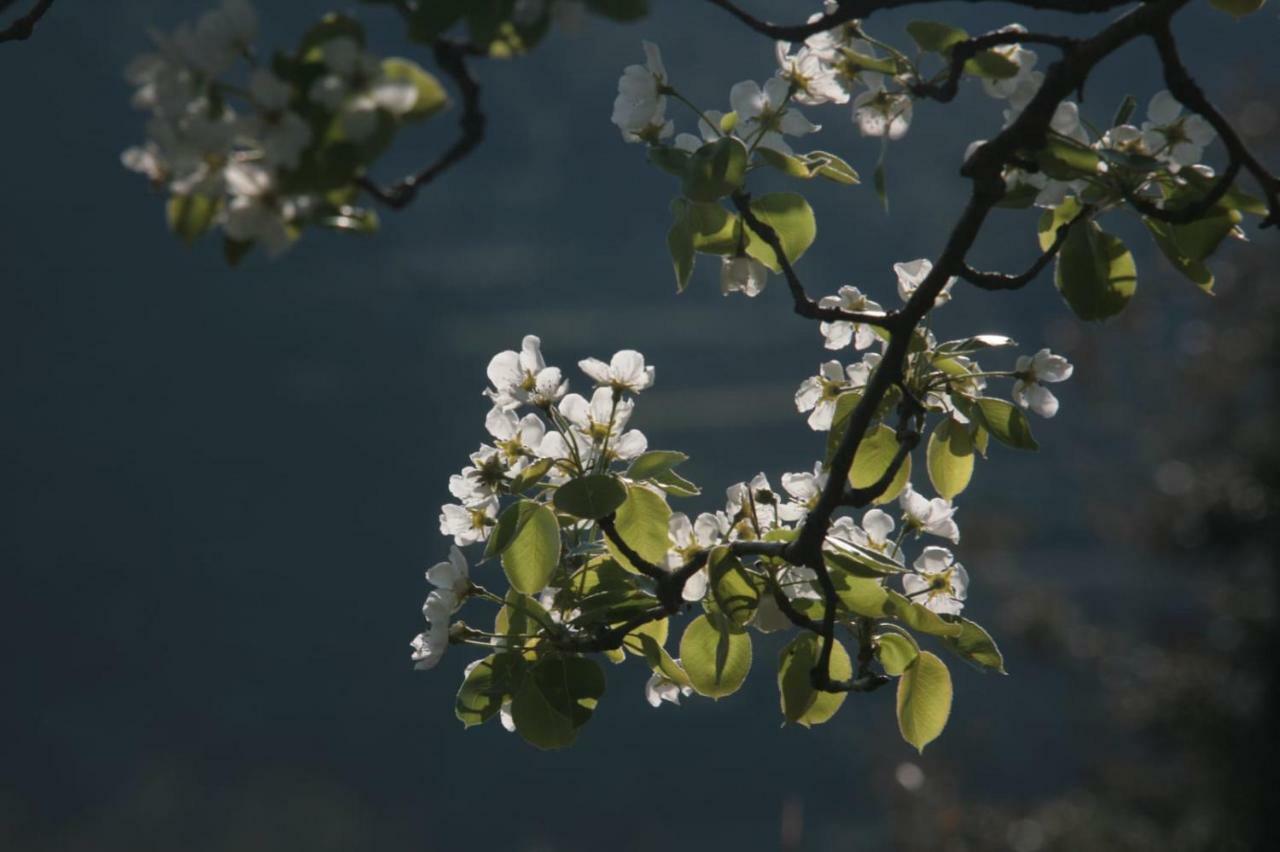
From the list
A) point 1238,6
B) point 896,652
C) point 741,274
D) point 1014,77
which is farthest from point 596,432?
point 1238,6

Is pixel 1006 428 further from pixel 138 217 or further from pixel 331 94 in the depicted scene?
pixel 138 217

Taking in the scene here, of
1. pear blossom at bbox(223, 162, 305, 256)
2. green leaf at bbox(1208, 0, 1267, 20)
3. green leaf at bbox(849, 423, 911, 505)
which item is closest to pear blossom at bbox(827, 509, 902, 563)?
green leaf at bbox(849, 423, 911, 505)

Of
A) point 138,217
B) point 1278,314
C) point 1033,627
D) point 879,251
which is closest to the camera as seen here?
point 1278,314

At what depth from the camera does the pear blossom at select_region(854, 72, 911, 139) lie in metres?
0.86

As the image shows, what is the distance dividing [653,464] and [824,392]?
173 mm

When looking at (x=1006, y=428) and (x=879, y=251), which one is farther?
(x=879, y=251)

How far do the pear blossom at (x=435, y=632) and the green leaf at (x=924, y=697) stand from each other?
300mm

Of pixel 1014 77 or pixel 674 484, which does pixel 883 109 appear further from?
pixel 674 484

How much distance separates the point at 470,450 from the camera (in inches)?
250

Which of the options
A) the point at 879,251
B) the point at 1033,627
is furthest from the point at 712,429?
the point at 1033,627

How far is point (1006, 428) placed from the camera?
0.89 metres

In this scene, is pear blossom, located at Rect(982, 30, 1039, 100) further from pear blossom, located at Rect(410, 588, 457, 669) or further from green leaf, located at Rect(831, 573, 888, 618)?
pear blossom, located at Rect(410, 588, 457, 669)

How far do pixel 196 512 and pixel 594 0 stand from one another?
41.9 ft

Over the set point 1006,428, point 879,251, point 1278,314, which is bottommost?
point 879,251
